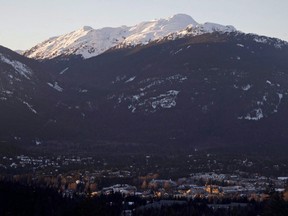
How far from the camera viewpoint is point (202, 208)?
108375 millimetres

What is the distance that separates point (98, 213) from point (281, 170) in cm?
10086

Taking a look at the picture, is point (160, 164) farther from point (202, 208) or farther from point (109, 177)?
point (202, 208)

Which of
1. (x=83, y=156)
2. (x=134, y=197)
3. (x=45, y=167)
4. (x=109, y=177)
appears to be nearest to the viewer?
(x=134, y=197)

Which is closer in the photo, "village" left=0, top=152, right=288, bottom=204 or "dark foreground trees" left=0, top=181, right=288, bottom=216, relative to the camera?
"dark foreground trees" left=0, top=181, right=288, bottom=216

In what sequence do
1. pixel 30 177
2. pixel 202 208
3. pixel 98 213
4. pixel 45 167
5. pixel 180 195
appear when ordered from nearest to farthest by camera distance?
pixel 98 213, pixel 202 208, pixel 180 195, pixel 30 177, pixel 45 167

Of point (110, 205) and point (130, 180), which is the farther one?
point (130, 180)

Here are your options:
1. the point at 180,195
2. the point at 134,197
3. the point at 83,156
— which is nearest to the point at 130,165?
the point at 83,156

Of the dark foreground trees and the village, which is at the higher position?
the village

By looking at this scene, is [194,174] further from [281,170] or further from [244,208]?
[244,208]

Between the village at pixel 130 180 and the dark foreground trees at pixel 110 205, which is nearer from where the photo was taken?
the dark foreground trees at pixel 110 205

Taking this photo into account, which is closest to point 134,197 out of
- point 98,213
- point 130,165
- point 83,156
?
point 98,213

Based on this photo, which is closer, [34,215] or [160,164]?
[34,215]

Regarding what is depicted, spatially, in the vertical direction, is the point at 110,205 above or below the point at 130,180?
below

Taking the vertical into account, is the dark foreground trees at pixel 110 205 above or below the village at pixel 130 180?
below
